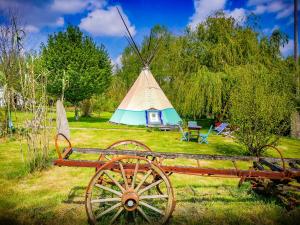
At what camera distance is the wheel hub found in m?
4.16

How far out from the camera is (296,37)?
18.1 metres

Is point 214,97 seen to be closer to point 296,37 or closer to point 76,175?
point 296,37

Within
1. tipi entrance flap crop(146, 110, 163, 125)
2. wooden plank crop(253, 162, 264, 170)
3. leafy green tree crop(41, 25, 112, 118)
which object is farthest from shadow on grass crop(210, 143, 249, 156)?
leafy green tree crop(41, 25, 112, 118)

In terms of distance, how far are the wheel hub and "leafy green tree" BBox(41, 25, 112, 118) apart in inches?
704

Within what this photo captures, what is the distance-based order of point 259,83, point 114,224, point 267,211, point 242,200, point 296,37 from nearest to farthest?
point 114,224 → point 267,211 → point 242,200 → point 259,83 → point 296,37

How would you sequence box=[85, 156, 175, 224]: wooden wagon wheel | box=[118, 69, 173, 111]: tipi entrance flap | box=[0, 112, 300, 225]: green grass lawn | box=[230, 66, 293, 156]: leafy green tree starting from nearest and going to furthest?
1. box=[85, 156, 175, 224]: wooden wagon wheel
2. box=[0, 112, 300, 225]: green grass lawn
3. box=[230, 66, 293, 156]: leafy green tree
4. box=[118, 69, 173, 111]: tipi entrance flap

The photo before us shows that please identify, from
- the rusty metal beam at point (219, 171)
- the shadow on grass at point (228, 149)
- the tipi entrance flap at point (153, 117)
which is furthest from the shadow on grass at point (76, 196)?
the tipi entrance flap at point (153, 117)

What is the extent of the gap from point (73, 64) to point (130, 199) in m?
18.8

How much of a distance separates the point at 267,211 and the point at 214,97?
12.1 m

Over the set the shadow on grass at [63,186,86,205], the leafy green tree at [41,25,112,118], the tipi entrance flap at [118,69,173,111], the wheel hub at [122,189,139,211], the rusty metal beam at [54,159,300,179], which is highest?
the leafy green tree at [41,25,112,118]

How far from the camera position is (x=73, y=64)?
21125mm

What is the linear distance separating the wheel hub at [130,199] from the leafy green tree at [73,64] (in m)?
17.9

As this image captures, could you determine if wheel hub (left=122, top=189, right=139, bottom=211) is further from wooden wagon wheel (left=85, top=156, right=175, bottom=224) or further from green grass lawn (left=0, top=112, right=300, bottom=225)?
green grass lawn (left=0, top=112, right=300, bottom=225)

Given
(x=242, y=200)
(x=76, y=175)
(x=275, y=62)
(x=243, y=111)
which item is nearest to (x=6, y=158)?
(x=76, y=175)
